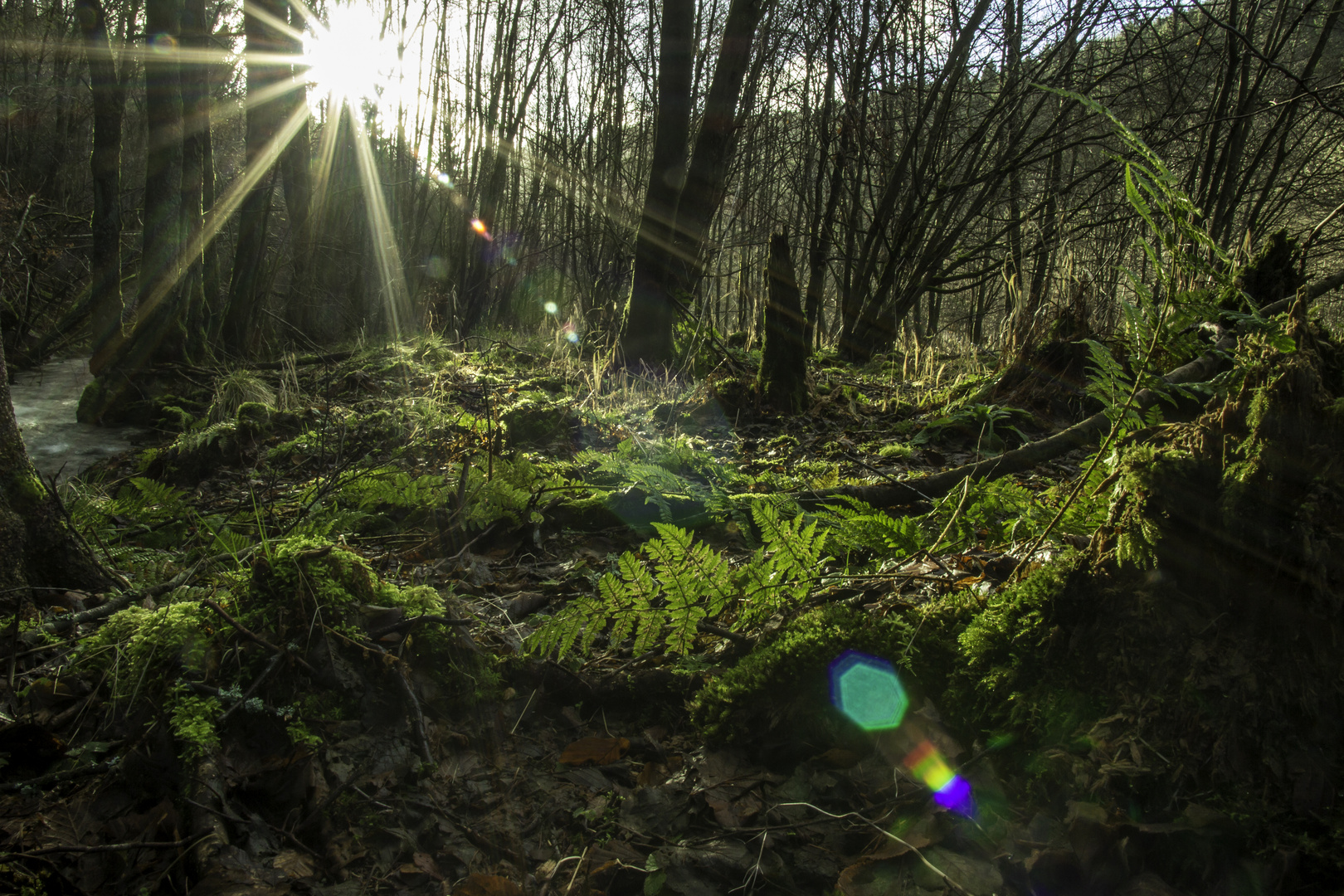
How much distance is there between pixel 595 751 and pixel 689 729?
23 cm

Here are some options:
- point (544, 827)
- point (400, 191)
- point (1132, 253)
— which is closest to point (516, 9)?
point (400, 191)

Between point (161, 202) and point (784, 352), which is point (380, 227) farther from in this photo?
point (784, 352)

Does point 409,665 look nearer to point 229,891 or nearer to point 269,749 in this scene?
point 269,749

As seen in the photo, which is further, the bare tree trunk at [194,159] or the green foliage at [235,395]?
the bare tree trunk at [194,159]

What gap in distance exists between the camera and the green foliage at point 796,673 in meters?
1.42

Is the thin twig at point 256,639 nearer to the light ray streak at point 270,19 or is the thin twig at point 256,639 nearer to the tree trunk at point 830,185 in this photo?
the tree trunk at point 830,185

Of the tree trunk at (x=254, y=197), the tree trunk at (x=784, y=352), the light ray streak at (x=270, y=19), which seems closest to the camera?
the tree trunk at (x=784, y=352)

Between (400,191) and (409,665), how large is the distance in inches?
589

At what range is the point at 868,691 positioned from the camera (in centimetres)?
137

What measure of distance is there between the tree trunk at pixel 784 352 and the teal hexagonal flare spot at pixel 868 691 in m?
4.55

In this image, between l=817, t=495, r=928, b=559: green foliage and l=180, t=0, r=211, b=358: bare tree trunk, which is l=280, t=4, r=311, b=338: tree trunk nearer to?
l=180, t=0, r=211, b=358: bare tree trunk

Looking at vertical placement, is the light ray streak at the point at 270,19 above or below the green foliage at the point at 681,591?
above

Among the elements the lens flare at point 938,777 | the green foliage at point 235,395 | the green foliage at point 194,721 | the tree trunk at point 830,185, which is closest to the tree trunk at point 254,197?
the green foliage at point 235,395

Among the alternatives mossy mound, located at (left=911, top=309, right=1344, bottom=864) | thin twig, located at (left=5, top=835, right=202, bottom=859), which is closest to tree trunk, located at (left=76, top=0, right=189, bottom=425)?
thin twig, located at (left=5, top=835, right=202, bottom=859)
